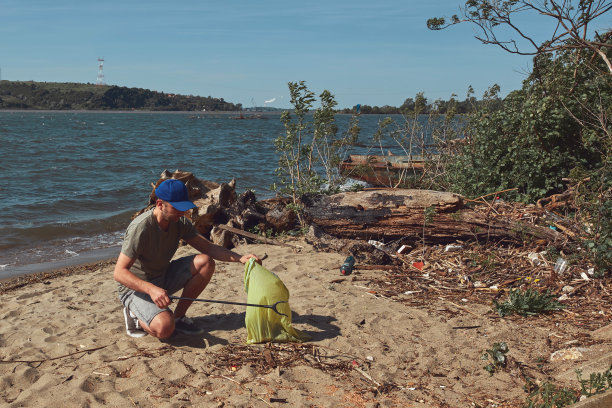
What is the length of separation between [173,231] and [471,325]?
2.66 meters

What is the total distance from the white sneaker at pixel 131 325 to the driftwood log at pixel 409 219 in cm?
316

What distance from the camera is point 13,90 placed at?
129000 mm

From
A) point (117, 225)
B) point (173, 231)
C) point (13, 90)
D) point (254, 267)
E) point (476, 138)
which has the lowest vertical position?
point (117, 225)

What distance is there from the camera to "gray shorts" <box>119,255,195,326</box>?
411 centimetres

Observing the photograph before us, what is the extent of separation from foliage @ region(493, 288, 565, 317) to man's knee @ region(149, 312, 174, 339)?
2861 millimetres

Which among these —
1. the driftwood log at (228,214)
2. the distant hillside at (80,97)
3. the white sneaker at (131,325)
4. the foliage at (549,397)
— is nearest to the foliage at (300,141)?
the driftwood log at (228,214)

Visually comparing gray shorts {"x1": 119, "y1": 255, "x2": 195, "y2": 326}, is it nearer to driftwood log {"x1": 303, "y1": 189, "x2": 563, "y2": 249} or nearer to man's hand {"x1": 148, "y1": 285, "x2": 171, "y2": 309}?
man's hand {"x1": 148, "y1": 285, "x2": 171, "y2": 309}

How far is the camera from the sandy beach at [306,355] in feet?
11.0

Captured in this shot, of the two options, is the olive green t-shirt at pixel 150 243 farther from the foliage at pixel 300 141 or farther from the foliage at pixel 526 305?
the foliage at pixel 300 141

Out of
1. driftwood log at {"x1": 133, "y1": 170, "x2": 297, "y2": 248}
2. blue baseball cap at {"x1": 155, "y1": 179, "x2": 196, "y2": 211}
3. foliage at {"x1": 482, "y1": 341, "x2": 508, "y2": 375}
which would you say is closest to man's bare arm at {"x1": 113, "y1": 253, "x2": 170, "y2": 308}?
blue baseball cap at {"x1": 155, "y1": 179, "x2": 196, "y2": 211}

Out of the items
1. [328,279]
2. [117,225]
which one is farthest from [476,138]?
[117,225]

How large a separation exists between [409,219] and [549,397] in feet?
12.0

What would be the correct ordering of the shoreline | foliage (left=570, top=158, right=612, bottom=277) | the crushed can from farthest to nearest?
the shoreline, the crushed can, foliage (left=570, top=158, right=612, bottom=277)

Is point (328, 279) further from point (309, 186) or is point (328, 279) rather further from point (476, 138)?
point (476, 138)
